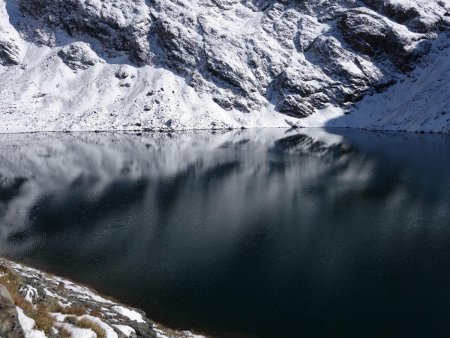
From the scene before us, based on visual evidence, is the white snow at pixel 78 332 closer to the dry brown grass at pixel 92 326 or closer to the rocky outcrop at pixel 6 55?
the dry brown grass at pixel 92 326

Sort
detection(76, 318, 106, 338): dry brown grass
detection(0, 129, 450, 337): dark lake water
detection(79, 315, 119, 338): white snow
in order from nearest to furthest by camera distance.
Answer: detection(76, 318, 106, 338): dry brown grass
detection(79, 315, 119, 338): white snow
detection(0, 129, 450, 337): dark lake water

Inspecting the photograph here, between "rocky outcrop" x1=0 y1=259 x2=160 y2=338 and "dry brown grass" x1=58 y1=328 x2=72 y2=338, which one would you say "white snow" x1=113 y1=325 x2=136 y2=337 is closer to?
"rocky outcrop" x1=0 y1=259 x2=160 y2=338

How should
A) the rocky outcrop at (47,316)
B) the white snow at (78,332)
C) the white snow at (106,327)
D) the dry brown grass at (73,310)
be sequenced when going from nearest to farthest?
the rocky outcrop at (47,316)
the white snow at (78,332)
the white snow at (106,327)
the dry brown grass at (73,310)

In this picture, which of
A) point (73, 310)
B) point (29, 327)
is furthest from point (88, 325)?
point (73, 310)

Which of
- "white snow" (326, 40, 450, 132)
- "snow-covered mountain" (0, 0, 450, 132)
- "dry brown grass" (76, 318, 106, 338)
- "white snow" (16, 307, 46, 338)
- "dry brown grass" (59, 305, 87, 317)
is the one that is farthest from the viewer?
"snow-covered mountain" (0, 0, 450, 132)

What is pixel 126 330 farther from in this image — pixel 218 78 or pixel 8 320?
pixel 218 78

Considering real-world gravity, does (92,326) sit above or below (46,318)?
below

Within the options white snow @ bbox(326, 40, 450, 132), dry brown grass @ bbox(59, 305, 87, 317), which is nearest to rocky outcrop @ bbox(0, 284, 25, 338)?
dry brown grass @ bbox(59, 305, 87, 317)

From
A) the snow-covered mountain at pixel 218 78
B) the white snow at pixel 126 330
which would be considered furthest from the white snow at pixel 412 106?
the white snow at pixel 126 330

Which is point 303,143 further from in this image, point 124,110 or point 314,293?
point 314,293
